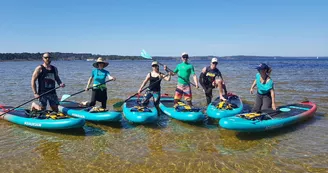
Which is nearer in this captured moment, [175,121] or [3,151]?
[3,151]

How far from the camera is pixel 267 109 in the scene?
26.8ft

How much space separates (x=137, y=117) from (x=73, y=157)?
2401mm

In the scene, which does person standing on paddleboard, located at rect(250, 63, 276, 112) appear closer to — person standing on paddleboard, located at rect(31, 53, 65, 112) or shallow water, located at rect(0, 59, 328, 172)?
shallow water, located at rect(0, 59, 328, 172)

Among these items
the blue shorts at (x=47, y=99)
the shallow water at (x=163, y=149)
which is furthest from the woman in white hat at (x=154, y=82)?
the blue shorts at (x=47, y=99)

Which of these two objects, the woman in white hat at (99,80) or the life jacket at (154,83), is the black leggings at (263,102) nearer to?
the life jacket at (154,83)

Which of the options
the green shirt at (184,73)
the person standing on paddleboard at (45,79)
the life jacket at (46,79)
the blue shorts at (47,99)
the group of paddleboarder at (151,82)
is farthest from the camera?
the green shirt at (184,73)

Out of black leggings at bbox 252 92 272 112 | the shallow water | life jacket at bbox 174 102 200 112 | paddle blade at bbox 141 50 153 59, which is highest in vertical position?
paddle blade at bbox 141 50 153 59

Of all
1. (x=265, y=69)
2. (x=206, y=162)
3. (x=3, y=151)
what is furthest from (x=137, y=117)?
(x=265, y=69)

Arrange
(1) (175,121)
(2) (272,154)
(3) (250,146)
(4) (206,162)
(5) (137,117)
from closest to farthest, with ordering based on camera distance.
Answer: (4) (206,162)
(2) (272,154)
(3) (250,146)
(5) (137,117)
(1) (175,121)

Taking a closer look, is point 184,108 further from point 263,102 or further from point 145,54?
point 145,54

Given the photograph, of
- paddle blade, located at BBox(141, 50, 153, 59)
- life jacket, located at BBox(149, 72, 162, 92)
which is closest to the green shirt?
life jacket, located at BBox(149, 72, 162, 92)

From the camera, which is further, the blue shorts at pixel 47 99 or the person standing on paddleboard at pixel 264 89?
the person standing on paddleboard at pixel 264 89

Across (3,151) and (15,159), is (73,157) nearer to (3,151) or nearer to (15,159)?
(15,159)

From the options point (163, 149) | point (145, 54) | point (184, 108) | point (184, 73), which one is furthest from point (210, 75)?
point (163, 149)
